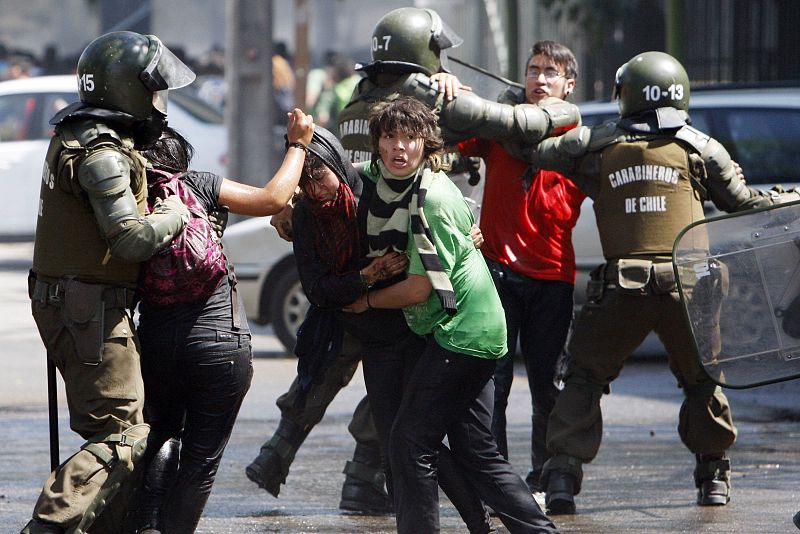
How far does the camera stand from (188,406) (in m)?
4.80

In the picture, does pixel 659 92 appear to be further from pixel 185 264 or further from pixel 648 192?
pixel 185 264

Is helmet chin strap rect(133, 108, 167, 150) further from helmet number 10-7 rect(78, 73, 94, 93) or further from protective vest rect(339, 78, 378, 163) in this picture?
protective vest rect(339, 78, 378, 163)

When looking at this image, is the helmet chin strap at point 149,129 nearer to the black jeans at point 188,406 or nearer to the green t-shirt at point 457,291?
the black jeans at point 188,406

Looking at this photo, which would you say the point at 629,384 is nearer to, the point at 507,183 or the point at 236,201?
the point at 507,183

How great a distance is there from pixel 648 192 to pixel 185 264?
6.66ft

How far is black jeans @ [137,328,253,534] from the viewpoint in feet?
15.3

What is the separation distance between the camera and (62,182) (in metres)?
4.50

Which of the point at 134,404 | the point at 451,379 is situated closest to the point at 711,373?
the point at 451,379

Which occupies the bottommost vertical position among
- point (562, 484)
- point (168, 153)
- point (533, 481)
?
point (533, 481)

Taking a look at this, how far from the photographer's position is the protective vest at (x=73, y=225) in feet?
14.8

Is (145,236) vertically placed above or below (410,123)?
below

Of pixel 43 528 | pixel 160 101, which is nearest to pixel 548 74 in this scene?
pixel 160 101

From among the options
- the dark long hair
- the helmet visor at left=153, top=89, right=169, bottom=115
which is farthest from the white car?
the helmet visor at left=153, top=89, right=169, bottom=115

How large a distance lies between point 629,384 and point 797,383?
3.58 feet
